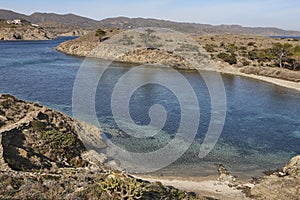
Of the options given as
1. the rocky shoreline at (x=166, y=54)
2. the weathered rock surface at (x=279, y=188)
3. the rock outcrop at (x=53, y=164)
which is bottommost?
the weathered rock surface at (x=279, y=188)

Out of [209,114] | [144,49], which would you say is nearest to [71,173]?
[209,114]

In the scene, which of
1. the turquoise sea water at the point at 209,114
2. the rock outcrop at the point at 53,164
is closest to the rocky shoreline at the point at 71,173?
the rock outcrop at the point at 53,164

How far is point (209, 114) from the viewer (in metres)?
31.7

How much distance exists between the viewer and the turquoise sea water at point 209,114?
70.6 ft

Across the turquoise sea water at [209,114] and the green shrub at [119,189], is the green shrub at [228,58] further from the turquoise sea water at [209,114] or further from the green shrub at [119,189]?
the green shrub at [119,189]

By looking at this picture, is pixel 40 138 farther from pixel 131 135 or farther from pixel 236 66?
pixel 236 66

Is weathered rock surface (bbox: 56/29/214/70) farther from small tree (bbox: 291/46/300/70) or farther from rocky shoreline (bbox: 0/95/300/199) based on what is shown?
rocky shoreline (bbox: 0/95/300/199)

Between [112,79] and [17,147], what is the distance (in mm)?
32928

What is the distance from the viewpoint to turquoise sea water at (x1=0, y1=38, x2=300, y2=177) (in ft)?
70.6

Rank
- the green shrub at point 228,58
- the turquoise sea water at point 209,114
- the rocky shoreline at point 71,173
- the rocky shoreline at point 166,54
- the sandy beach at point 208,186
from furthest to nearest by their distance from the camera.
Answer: the green shrub at point 228,58 → the rocky shoreline at point 166,54 → the turquoise sea water at point 209,114 → the sandy beach at point 208,186 → the rocky shoreline at point 71,173

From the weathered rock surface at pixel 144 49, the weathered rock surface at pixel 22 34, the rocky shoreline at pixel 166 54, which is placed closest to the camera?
the rocky shoreline at pixel 166 54

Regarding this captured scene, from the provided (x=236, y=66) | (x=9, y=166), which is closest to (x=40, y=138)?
(x=9, y=166)

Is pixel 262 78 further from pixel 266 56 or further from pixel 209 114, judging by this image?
pixel 209 114

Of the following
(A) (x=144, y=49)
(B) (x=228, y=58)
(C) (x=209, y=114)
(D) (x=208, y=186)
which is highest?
(A) (x=144, y=49)
